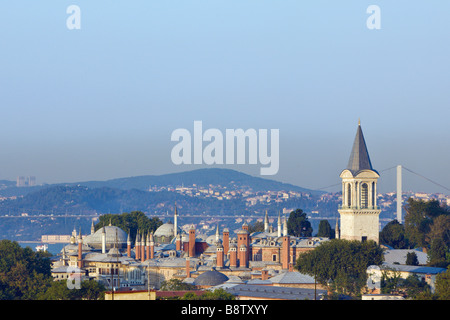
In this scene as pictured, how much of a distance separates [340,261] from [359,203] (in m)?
7.67

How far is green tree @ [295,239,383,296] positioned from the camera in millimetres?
62375

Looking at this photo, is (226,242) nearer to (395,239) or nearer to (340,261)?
(340,261)

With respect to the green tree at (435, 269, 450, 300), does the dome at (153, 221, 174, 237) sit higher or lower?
higher

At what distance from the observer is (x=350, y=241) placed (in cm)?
6800

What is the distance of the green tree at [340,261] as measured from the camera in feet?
205

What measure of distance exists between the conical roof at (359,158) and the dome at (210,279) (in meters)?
11.3

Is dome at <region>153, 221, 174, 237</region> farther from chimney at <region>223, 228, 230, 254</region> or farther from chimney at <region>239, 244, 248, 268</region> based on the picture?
chimney at <region>239, 244, 248, 268</region>

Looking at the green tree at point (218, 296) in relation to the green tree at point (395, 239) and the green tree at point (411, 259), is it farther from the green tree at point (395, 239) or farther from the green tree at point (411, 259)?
the green tree at point (395, 239)

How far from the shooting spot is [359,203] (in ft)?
233

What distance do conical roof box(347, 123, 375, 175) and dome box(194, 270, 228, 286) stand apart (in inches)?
444

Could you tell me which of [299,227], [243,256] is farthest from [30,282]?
[299,227]

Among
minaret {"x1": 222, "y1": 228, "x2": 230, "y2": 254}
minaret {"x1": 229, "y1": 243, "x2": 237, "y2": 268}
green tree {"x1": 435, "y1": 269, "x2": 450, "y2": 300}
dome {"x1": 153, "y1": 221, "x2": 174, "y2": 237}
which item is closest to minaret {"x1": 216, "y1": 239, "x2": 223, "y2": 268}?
minaret {"x1": 229, "y1": 243, "x2": 237, "y2": 268}
